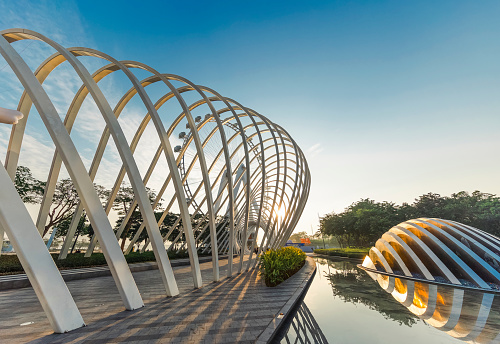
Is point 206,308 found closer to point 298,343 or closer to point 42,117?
point 298,343

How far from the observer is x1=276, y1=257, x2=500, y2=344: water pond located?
20.6 feet

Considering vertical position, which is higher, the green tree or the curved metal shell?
the green tree

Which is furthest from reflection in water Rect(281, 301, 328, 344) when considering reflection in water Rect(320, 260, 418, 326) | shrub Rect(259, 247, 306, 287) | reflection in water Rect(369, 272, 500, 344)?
reflection in water Rect(369, 272, 500, 344)

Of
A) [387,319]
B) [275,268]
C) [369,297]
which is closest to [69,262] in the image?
[275,268]

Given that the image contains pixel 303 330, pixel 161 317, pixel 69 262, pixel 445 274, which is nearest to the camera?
pixel 303 330

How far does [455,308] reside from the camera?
351 inches

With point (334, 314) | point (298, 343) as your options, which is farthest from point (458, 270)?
point (298, 343)

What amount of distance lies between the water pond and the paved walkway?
41.3 inches

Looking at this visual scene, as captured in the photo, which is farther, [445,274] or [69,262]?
[69,262]

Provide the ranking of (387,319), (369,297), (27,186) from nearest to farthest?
(387,319) → (369,297) → (27,186)

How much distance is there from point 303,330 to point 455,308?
661cm

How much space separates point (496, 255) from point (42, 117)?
74.7 feet

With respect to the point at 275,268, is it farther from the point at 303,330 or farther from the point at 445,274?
the point at 445,274

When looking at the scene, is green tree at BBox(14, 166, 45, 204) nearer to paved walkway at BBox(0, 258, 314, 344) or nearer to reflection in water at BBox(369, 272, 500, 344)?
paved walkway at BBox(0, 258, 314, 344)
